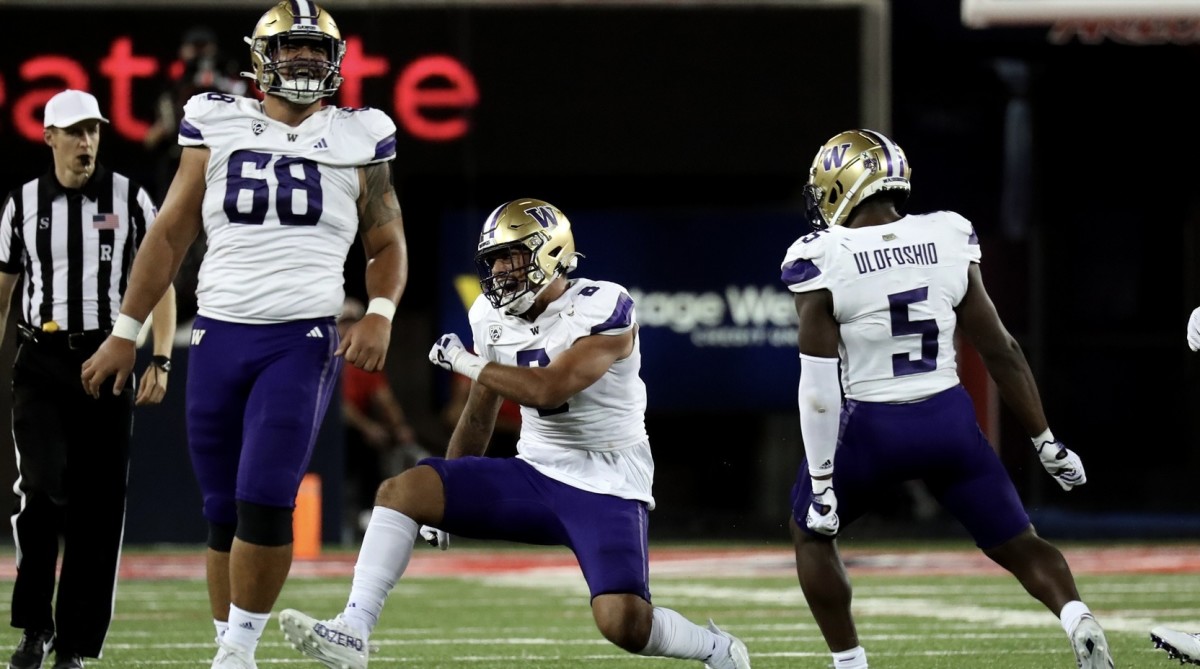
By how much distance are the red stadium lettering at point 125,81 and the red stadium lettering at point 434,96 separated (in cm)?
134

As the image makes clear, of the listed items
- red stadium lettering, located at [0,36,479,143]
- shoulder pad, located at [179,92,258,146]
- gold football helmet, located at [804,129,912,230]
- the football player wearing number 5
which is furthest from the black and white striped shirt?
red stadium lettering, located at [0,36,479,143]

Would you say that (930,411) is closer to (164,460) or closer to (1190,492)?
(164,460)

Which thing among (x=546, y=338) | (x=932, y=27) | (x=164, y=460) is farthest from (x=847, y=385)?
(x=932, y=27)

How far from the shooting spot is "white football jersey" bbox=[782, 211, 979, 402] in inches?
188

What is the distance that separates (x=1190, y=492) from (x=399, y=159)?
20.2 ft

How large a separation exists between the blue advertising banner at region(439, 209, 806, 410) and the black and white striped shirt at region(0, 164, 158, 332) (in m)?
6.17

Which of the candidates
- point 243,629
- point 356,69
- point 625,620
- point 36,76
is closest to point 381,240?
point 243,629

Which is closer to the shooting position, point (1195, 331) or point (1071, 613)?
point (1071, 613)

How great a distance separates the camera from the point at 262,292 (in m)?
4.70

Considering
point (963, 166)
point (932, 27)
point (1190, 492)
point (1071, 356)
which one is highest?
point (932, 27)

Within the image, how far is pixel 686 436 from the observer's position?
43.7ft

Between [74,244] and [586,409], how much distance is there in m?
1.64

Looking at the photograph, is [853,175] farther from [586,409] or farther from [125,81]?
[125,81]

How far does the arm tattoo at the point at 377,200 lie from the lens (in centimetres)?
489
